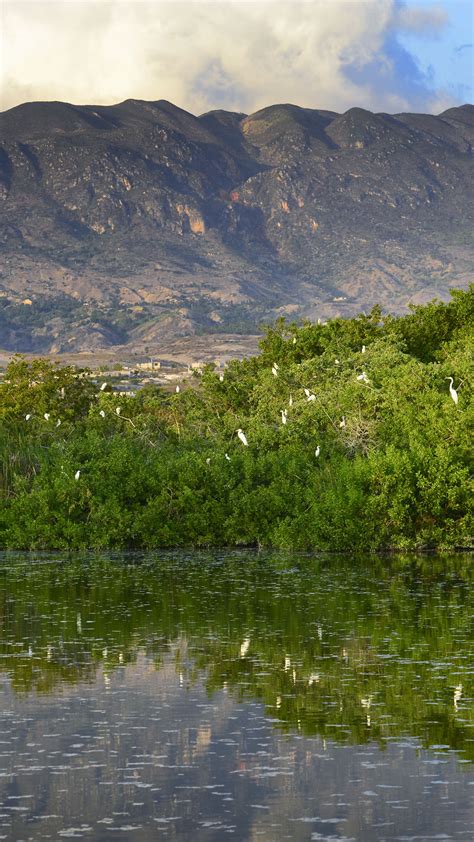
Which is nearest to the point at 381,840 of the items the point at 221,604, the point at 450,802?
the point at 450,802

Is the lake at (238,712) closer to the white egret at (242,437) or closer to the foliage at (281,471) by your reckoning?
the foliage at (281,471)

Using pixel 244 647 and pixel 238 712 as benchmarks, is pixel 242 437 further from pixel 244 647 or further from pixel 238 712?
pixel 238 712

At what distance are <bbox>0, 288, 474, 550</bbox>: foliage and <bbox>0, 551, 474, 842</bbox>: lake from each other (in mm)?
6142

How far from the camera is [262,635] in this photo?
1709 centimetres

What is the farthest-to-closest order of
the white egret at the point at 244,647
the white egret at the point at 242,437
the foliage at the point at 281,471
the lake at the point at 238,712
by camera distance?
1. the white egret at the point at 242,437
2. the foliage at the point at 281,471
3. the white egret at the point at 244,647
4. the lake at the point at 238,712

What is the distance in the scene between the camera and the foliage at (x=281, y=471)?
1115 inches

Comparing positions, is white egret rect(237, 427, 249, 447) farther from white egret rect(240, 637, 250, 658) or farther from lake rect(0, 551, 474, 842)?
white egret rect(240, 637, 250, 658)

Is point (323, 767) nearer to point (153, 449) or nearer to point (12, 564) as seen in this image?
point (12, 564)

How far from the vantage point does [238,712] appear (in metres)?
12.8

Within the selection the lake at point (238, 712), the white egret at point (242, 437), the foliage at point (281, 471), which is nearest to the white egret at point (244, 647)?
the lake at point (238, 712)

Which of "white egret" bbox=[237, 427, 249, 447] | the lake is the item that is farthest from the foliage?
the lake

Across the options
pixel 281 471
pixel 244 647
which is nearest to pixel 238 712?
pixel 244 647

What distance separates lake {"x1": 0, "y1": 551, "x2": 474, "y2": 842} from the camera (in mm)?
9672

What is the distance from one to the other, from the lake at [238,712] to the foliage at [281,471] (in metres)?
6.14
